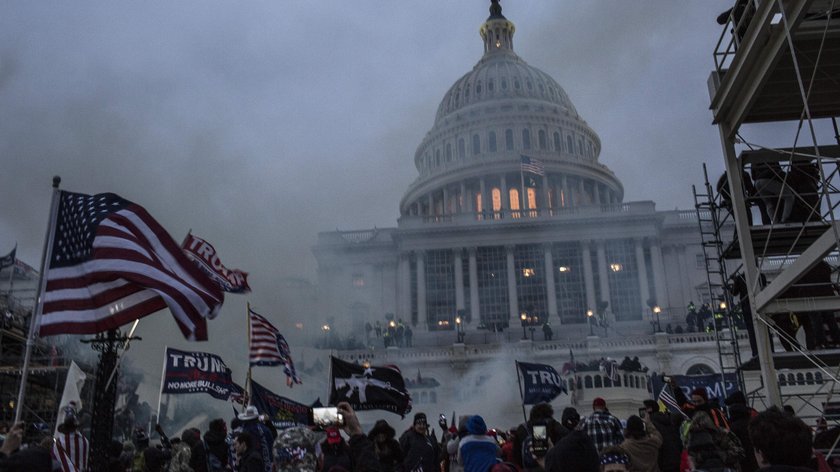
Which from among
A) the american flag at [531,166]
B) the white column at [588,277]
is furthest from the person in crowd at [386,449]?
the american flag at [531,166]

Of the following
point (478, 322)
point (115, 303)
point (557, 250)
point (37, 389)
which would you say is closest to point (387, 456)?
point (115, 303)

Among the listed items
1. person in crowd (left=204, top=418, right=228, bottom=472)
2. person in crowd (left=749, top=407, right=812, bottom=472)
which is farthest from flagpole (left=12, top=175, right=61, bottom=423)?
person in crowd (left=749, top=407, right=812, bottom=472)

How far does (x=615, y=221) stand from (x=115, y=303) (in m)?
62.1

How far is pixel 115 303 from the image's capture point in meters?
8.45

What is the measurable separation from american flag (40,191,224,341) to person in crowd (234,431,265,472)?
4.55 ft

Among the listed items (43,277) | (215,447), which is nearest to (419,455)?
(215,447)

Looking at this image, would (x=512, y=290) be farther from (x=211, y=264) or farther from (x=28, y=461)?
(x=28, y=461)

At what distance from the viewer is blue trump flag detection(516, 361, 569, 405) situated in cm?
1752

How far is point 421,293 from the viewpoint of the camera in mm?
66625

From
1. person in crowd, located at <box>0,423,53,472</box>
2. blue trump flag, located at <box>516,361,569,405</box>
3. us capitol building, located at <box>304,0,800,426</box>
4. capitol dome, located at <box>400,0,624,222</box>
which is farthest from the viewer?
capitol dome, located at <box>400,0,624,222</box>

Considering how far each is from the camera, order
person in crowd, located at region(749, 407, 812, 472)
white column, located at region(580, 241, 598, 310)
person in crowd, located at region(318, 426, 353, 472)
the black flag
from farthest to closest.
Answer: white column, located at region(580, 241, 598, 310)
the black flag
person in crowd, located at region(318, 426, 353, 472)
person in crowd, located at region(749, 407, 812, 472)

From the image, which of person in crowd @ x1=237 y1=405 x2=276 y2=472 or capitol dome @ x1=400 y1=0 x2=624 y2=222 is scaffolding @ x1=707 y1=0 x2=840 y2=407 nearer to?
person in crowd @ x1=237 y1=405 x2=276 y2=472

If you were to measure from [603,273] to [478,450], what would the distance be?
59.2 metres

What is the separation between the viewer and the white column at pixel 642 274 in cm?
6400
